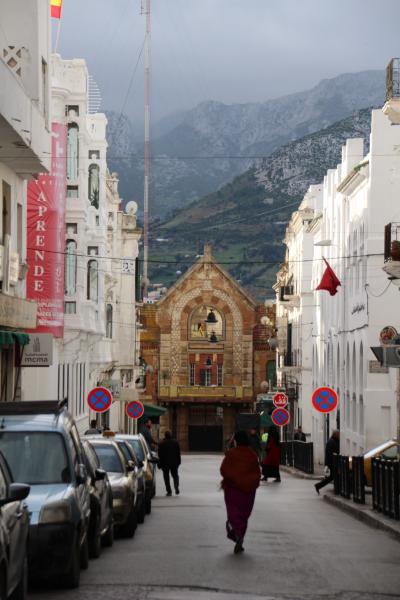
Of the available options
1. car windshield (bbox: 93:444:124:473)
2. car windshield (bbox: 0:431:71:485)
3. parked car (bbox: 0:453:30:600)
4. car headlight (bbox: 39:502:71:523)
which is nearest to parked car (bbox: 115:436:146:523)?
car windshield (bbox: 93:444:124:473)

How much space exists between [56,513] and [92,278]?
36.0m

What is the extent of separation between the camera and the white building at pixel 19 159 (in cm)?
2911

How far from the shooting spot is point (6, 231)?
3155cm

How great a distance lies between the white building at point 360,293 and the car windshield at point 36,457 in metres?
29.8

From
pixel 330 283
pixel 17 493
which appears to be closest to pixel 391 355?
pixel 17 493

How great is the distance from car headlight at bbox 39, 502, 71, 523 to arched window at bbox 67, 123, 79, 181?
3193cm

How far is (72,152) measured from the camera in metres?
45.0

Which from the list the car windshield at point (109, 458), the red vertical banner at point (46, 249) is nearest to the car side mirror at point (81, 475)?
the car windshield at point (109, 458)

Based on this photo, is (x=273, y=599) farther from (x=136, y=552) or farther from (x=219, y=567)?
(x=136, y=552)

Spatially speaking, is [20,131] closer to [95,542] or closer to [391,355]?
[391,355]

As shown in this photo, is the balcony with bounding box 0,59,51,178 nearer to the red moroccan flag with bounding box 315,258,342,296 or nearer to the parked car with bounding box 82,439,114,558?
the parked car with bounding box 82,439,114,558

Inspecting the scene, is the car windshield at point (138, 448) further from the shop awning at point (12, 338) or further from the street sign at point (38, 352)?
the street sign at point (38, 352)

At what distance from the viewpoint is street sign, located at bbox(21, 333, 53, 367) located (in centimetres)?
3253

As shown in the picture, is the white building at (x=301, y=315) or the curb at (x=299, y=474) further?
the white building at (x=301, y=315)
